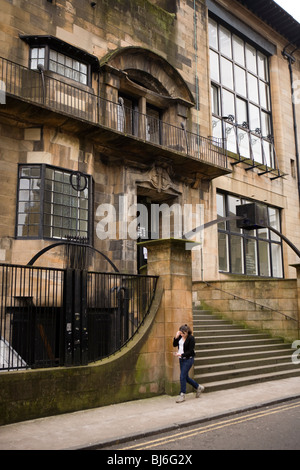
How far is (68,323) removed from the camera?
8156mm

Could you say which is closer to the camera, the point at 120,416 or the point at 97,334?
the point at 120,416

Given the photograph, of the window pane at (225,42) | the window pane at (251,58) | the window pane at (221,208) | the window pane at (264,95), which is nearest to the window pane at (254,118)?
the window pane at (264,95)

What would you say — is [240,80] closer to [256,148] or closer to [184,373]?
[256,148]

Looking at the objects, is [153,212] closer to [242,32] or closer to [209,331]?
[209,331]

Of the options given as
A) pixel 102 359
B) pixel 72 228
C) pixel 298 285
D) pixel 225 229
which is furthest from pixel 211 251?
pixel 102 359

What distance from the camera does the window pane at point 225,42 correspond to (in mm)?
22109

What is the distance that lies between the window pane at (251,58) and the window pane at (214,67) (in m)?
2.82

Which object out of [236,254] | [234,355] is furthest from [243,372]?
[236,254]

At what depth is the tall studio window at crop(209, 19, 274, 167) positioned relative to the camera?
69.9 feet

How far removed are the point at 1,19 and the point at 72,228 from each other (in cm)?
666

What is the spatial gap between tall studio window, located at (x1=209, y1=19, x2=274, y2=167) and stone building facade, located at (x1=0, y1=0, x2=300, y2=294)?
76 mm

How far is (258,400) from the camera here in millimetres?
8828

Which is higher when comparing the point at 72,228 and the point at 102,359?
the point at 72,228

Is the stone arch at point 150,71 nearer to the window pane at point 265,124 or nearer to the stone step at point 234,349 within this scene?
the window pane at point 265,124
